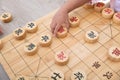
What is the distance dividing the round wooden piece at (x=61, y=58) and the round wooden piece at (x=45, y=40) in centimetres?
6

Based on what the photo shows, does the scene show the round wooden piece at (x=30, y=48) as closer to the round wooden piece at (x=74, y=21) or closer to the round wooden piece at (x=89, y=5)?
the round wooden piece at (x=74, y=21)

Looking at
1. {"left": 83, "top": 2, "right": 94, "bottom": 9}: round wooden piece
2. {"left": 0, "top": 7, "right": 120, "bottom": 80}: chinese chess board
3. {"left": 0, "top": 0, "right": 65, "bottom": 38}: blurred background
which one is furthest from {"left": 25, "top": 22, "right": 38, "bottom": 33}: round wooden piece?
{"left": 83, "top": 2, "right": 94, "bottom": 9}: round wooden piece

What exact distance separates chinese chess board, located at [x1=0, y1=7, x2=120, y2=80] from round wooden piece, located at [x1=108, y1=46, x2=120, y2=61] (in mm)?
17

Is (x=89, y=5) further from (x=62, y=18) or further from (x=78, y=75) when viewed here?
(x=78, y=75)

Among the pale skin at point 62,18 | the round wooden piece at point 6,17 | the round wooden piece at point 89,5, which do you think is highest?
the pale skin at point 62,18

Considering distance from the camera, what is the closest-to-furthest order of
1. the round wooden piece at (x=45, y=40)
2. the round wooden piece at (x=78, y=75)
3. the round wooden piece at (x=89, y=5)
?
the round wooden piece at (x=78, y=75)
the round wooden piece at (x=45, y=40)
the round wooden piece at (x=89, y=5)

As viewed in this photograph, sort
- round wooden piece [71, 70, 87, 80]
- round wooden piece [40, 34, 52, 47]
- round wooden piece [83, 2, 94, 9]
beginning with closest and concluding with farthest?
round wooden piece [71, 70, 87, 80], round wooden piece [40, 34, 52, 47], round wooden piece [83, 2, 94, 9]

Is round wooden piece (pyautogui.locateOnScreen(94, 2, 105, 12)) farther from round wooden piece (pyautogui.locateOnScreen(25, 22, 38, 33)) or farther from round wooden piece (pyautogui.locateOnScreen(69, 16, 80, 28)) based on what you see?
round wooden piece (pyautogui.locateOnScreen(25, 22, 38, 33))

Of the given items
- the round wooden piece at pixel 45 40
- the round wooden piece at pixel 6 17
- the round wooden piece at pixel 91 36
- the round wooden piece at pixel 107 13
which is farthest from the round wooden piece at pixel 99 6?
the round wooden piece at pixel 6 17

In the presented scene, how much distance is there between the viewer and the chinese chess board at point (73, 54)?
0.60m

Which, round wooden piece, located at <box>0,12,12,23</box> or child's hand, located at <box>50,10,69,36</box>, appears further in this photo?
round wooden piece, located at <box>0,12,12,23</box>

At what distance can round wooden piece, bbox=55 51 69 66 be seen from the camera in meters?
0.61

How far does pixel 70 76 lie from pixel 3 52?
264 mm

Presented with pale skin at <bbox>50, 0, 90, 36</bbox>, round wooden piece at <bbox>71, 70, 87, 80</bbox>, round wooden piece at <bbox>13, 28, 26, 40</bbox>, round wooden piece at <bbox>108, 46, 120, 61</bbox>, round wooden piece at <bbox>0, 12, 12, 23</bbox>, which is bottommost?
round wooden piece at <bbox>71, 70, 87, 80</bbox>
